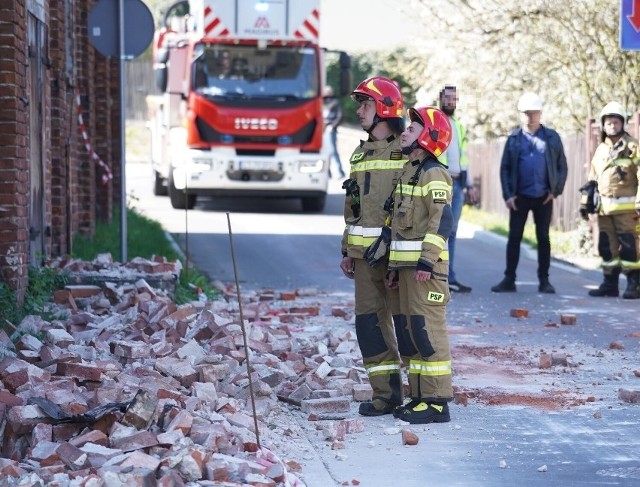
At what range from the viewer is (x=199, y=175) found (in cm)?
2400

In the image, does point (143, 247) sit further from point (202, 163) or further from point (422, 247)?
point (422, 247)

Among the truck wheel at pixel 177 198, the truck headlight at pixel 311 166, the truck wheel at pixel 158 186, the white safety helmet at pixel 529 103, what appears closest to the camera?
the white safety helmet at pixel 529 103

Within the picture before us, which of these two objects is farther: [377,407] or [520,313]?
[520,313]

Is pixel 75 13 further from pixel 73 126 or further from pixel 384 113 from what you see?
pixel 384 113

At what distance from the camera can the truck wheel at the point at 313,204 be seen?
84.0 feet

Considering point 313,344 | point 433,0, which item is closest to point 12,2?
point 313,344

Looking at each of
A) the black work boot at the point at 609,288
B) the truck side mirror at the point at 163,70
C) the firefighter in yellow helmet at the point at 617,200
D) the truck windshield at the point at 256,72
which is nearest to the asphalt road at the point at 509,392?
the black work boot at the point at 609,288

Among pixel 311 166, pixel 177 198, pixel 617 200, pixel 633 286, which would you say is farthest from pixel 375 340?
pixel 177 198

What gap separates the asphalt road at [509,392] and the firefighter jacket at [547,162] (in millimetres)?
1146

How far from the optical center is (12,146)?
35.7 ft

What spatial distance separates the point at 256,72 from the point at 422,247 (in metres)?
16.1

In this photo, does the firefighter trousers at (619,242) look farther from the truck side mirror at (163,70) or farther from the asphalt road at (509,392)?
the truck side mirror at (163,70)

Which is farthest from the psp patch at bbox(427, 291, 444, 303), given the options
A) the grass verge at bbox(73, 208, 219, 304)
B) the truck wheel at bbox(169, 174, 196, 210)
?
the truck wheel at bbox(169, 174, 196, 210)

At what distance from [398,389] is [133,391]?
1750mm
